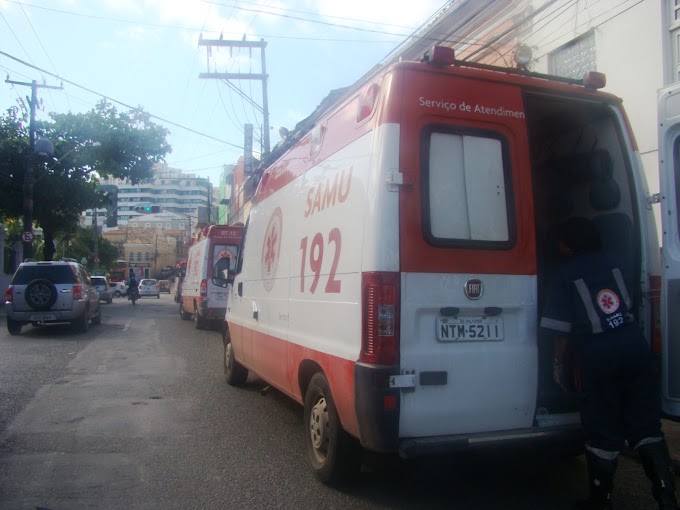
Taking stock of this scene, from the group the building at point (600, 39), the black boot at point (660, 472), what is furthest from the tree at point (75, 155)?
the black boot at point (660, 472)

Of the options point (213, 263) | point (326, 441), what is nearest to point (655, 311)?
point (326, 441)

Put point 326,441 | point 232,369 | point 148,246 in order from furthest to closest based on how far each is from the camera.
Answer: point 148,246 → point 232,369 → point 326,441

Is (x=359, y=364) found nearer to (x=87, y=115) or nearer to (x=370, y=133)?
(x=370, y=133)

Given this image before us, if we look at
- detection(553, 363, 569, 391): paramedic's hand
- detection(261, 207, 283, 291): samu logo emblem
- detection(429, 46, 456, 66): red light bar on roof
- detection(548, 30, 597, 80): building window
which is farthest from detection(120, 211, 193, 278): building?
detection(553, 363, 569, 391): paramedic's hand

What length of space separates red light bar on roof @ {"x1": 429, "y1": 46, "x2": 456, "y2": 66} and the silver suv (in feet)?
44.1

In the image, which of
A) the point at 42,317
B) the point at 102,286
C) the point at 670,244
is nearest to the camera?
the point at 670,244

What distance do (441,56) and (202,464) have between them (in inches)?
145

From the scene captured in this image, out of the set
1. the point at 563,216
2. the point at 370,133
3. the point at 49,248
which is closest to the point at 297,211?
the point at 370,133

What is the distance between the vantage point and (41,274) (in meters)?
15.2

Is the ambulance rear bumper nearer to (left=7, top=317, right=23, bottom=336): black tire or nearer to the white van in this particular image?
the white van

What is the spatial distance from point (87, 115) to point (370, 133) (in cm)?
2776

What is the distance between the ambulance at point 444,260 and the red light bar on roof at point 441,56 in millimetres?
13

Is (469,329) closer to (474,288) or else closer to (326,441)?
(474,288)

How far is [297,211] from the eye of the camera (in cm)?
549
